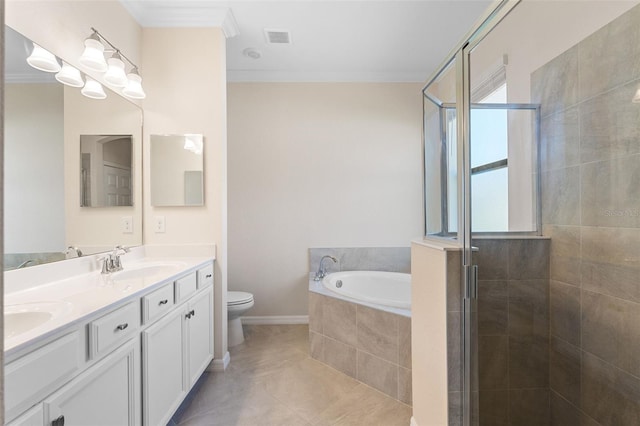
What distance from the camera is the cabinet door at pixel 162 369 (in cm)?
134

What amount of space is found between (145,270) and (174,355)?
0.58 m

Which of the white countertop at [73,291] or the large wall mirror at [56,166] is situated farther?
the large wall mirror at [56,166]

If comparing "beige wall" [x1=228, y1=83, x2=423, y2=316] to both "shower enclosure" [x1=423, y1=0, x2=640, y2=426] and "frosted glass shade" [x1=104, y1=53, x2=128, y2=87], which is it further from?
"shower enclosure" [x1=423, y1=0, x2=640, y2=426]

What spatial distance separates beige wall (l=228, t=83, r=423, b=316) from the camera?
3184mm

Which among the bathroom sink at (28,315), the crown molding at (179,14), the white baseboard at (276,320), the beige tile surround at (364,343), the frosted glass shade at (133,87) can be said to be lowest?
the white baseboard at (276,320)

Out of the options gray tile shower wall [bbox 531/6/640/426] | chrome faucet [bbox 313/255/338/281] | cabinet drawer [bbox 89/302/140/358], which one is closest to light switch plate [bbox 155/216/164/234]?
cabinet drawer [bbox 89/302/140/358]

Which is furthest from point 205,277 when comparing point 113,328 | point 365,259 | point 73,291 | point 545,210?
point 545,210

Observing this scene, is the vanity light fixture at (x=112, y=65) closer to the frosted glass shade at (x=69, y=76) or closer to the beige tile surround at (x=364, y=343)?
the frosted glass shade at (x=69, y=76)

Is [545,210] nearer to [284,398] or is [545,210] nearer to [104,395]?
[284,398]

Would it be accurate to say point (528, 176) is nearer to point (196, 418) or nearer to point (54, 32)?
point (196, 418)

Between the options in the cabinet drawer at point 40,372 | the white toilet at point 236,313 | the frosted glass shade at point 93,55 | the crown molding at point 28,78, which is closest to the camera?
the cabinet drawer at point 40,372

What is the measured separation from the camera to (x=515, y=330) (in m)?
1.44

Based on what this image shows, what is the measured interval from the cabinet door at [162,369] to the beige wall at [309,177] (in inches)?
60.6

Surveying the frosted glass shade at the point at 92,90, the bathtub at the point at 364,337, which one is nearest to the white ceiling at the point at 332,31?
the frosted glass shade at the point at 92,90
